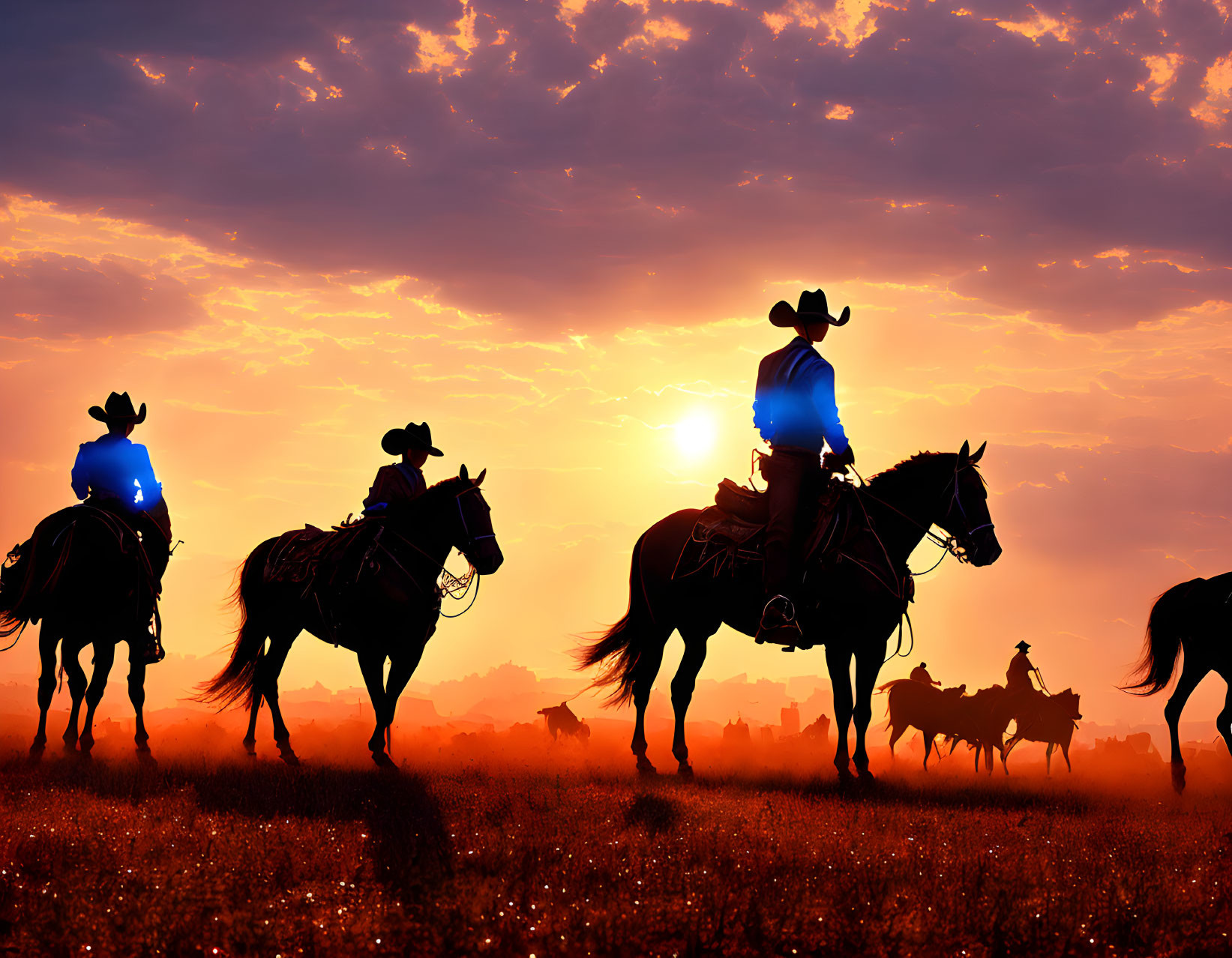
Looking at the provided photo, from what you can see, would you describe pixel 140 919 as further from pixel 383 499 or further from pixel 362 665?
pixel 383 499

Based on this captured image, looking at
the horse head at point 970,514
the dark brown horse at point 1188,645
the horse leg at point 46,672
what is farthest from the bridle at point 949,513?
the horse leg at point 46,672

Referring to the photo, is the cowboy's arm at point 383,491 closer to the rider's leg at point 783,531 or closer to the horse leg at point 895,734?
the rider's leg at point 783,531

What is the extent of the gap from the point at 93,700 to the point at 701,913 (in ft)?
32.0

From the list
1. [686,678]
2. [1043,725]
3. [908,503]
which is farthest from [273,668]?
[1043,725]

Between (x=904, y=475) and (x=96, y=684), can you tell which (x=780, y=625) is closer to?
(x=904, y=475)

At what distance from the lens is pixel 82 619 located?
13.6 metres

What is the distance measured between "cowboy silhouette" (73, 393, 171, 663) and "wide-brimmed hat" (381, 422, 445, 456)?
3034 millimetres

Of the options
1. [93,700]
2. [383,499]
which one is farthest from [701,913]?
[93,700]

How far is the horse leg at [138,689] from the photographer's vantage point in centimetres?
1400

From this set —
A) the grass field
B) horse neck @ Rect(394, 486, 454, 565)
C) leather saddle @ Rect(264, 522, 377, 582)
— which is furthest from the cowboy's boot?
leather saddle @ Rect(264, 522, 377, 582)

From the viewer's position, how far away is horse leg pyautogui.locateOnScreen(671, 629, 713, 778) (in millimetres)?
13578

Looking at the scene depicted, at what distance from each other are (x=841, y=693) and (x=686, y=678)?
6.82 ft

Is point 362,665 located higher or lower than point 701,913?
higher

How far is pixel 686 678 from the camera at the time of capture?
45.3ft
